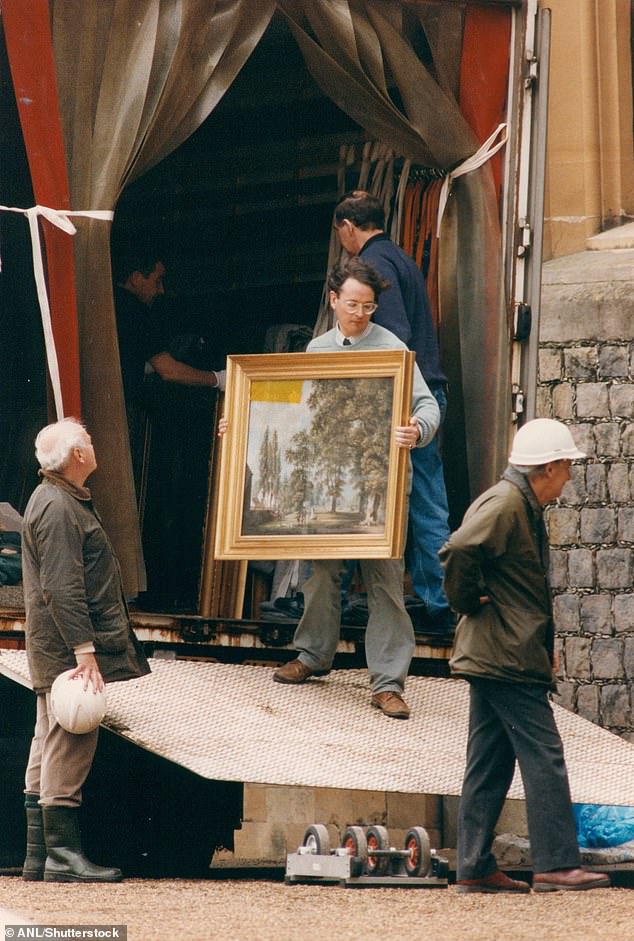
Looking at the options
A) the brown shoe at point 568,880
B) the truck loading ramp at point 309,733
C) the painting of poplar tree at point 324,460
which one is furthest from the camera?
the painting of poplar tree at point 324,460

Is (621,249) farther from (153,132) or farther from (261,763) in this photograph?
(261,763)

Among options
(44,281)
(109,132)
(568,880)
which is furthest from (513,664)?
(109,132)

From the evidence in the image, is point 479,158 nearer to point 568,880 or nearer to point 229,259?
point 229,259

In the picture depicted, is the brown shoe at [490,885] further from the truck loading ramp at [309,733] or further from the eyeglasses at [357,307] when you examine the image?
the eyeglasses at [357,307]

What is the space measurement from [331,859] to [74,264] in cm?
304

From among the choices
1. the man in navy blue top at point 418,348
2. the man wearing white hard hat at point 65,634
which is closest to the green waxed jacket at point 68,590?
the man wearing white hard hat at point 65,634

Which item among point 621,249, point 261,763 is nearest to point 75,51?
point 261,763

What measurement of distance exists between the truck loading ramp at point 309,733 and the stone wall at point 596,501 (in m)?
3.18

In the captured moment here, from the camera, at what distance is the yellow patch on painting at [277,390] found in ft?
30.7

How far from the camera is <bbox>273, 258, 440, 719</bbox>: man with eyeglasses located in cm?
905

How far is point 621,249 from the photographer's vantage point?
42.9ft

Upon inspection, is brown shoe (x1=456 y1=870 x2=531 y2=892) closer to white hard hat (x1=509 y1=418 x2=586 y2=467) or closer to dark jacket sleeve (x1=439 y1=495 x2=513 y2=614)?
dark jacket sleeve (x1=439 y1=495 x2=513 y2=614)

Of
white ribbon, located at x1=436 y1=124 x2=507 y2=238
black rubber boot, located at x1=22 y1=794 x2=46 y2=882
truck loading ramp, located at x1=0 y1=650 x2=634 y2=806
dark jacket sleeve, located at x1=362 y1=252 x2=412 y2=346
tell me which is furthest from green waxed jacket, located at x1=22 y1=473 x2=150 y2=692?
white ribbon, located at x1=436 y1=124 x2=507 y2=238

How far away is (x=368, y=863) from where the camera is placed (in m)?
8.01
